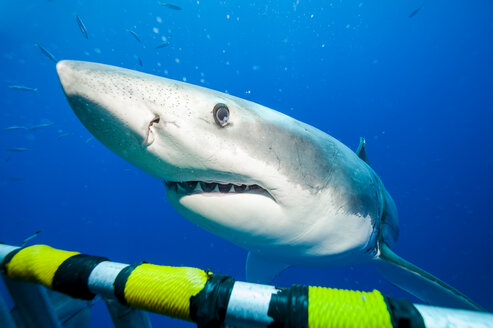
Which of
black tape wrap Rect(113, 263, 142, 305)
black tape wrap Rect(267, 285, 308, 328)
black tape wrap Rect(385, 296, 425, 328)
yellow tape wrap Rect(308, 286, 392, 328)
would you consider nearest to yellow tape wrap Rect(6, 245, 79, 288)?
black tape wrap Rect(113, 263, 142, 305)

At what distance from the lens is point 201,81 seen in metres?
49.5

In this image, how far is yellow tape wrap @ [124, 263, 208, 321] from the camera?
70 centimetres

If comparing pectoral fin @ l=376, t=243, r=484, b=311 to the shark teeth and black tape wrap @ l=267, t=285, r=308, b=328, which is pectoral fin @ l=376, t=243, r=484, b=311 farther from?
black tape wrap @ l=267, t=285, r=308, b=328

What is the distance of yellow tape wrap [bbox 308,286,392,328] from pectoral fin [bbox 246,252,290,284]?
3.15 m

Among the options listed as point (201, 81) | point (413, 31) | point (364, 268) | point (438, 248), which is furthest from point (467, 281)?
point (201, 81)

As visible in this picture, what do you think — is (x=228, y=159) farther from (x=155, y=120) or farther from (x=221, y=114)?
(x=155, y=120)

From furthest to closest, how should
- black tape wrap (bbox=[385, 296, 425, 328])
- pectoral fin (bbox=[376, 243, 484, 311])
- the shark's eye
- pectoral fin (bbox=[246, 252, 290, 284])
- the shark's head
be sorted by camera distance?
pectoral fin (bbox=[246, 252, 290, 284]) < pectoral fin (bbox=[376, 243, 484, 311]) < the shark's eye < the shark's head < black tape wrap (bbox=[385, 296, 425, 328])

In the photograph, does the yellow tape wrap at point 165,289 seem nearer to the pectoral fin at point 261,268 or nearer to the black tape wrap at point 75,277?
the black tape wrap at point 75,277

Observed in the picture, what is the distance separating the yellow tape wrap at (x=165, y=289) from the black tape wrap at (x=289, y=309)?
23cm

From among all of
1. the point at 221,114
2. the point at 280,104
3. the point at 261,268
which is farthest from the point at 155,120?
the point at 280,104

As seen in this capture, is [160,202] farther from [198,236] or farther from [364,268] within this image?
[364,268]

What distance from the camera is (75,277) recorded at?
847 mm

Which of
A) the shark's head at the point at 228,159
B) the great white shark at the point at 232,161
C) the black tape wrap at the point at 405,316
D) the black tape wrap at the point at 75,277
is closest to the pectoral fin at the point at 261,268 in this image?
the great white shark at the point at 232,161

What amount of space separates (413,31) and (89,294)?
54.0 m
